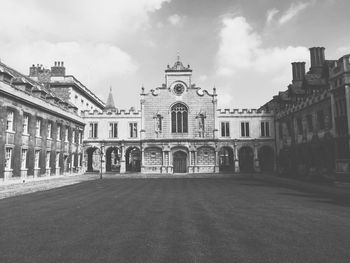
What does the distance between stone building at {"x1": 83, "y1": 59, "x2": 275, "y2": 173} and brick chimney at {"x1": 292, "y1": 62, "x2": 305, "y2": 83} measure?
653cm

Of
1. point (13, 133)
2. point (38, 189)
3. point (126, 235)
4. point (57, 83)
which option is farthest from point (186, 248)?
point (57, 83)

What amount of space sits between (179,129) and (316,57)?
804 inches

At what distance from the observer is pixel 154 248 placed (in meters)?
6.92

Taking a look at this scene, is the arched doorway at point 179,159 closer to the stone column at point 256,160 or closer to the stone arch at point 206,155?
the stone arch at point 206,155

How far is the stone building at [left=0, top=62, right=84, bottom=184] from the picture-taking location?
2181cm

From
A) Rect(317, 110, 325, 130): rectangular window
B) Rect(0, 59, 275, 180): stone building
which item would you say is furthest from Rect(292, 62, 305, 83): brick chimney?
Rect(317, 110, 325, 130): rectangular window

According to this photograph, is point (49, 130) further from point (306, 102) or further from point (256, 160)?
point (306, 102)

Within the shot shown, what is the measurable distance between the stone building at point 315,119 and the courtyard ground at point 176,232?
11.5 meters

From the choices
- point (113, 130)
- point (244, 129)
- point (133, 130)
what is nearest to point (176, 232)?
point (133, 130)

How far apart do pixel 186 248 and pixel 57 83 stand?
38908 millimetres

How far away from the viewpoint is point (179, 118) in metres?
39.8

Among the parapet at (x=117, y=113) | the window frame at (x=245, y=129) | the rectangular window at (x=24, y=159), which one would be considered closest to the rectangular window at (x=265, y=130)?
the window frame at (x=245, y=129)

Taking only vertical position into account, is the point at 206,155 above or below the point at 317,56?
below

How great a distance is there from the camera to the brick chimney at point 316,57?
34.0 m
